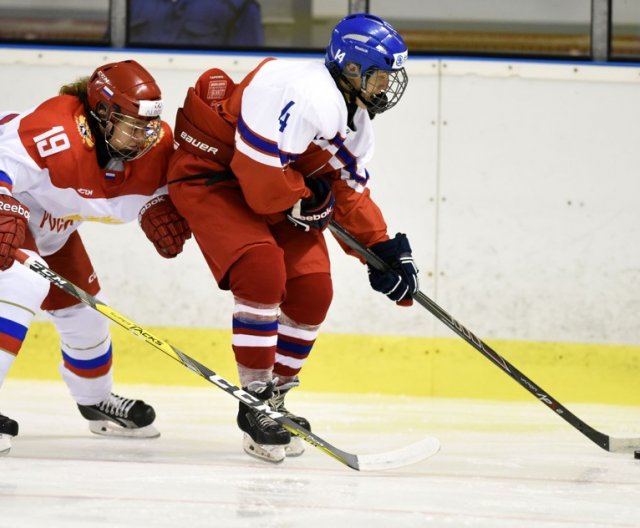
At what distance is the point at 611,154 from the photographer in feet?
14.1

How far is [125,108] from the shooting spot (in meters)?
2.80

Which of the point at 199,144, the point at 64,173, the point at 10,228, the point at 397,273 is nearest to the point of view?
the point at 10,228

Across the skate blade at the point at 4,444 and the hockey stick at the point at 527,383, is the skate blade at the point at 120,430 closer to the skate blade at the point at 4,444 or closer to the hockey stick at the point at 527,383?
the skate blade at the point at 4,444

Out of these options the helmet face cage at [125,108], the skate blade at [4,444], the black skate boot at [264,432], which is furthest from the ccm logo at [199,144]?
the skate blade at [4,444]

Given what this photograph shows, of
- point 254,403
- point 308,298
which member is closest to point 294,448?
point 254,403

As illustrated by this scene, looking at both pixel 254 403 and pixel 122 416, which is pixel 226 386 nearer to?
pixel 254 403

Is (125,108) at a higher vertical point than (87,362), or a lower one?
higher

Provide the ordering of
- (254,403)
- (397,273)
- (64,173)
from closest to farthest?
(254,403), (64,173), (397,273)

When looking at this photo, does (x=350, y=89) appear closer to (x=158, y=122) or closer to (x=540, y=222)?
(x=158, y=122)

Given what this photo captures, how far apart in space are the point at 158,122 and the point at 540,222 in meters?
1.90

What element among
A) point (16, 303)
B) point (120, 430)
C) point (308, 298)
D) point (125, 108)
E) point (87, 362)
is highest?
point (125, 108)

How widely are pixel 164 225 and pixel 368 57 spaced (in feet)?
2.23

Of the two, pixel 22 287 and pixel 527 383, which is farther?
pixel 527 383

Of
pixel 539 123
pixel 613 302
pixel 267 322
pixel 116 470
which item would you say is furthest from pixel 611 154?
pixel 116 470
